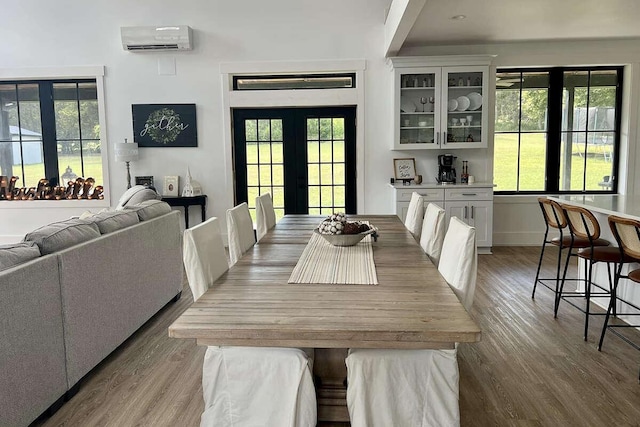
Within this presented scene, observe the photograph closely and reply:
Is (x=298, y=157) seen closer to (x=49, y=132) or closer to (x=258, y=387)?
(x=49, y=132)

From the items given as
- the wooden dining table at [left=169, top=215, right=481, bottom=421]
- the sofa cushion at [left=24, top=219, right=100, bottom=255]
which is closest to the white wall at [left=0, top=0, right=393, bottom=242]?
the sofa cushion at [left=24, top=219, right=100, bottom=255]

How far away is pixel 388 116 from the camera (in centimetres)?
626

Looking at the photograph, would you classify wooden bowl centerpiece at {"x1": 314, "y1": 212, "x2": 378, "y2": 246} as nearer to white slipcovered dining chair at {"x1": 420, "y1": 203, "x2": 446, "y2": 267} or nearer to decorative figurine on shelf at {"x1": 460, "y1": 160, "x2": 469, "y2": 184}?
white slipcovered dining chair at {"x1": 420, "y1": 203, "x2": 446, "y2": 267}

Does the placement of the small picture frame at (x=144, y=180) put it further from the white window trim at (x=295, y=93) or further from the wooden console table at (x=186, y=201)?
the white window trim at (x=295, y=93)

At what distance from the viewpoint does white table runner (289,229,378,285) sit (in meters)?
2.30

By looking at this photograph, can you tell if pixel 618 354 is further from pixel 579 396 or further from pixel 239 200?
pixel 239 200

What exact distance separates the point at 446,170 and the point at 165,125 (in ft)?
12.3

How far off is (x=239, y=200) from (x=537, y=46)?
173 inches

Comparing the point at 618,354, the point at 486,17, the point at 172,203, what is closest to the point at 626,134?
the point at 486,17

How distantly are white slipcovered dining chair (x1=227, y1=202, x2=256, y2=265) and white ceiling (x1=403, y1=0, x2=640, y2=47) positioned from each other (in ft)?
8.92

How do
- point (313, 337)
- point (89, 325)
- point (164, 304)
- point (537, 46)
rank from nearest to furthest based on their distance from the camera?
point (313, 337), point (89, 325), point (164, 304), point (537, 46)

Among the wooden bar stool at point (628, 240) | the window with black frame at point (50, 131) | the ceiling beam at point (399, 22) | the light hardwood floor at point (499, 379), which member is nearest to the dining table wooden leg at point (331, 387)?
the light hardwood floor at point (499, 379)

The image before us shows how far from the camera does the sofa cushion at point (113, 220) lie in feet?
10.1

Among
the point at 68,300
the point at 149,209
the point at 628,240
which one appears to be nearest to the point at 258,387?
the point at 68,300
